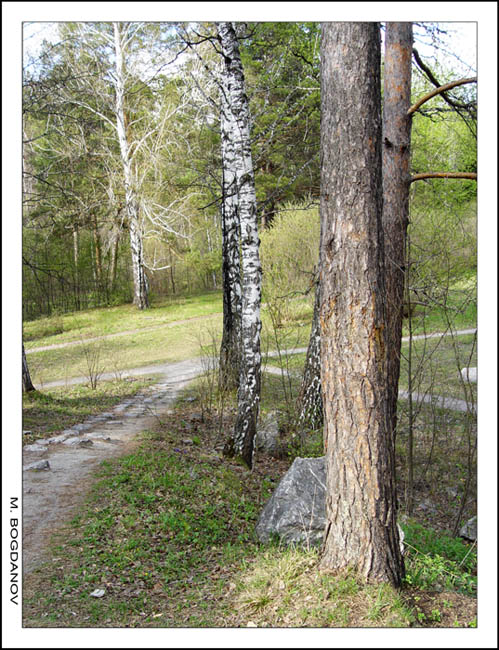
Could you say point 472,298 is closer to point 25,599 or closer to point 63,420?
point 25,599

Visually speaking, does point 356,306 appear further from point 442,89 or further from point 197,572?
point 442,89

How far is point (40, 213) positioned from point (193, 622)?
5.13 m

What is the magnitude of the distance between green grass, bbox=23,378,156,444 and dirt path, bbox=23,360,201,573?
0.55ft

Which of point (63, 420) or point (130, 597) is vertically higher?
point (63, 420)

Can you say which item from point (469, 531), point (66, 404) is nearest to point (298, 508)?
point (469, 531)

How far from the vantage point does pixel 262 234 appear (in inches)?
502

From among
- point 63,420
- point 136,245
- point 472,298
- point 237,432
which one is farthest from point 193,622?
point 136,245

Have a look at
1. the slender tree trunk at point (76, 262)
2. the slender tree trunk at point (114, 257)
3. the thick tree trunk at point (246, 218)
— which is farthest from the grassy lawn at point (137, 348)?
the thick tree trunk at point (246, 218)

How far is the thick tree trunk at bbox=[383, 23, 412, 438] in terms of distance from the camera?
157 inches

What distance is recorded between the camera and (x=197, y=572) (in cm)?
305

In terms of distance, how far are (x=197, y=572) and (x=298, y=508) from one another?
2.43ft

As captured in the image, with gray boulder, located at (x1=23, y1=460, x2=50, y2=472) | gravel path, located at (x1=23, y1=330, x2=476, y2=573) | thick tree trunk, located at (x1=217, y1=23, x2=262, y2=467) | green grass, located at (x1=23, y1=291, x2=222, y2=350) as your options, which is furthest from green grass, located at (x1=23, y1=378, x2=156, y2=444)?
thick tree trunk, located at (x1=217, y1=23, x2=262, y2=467)

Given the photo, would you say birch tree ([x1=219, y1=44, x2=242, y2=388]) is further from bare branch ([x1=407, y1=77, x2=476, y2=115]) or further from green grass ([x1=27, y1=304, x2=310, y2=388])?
bare branch ([x1=407, y1=77, x2=476, y2=115])

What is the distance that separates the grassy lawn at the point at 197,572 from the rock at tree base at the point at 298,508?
0.48ft
